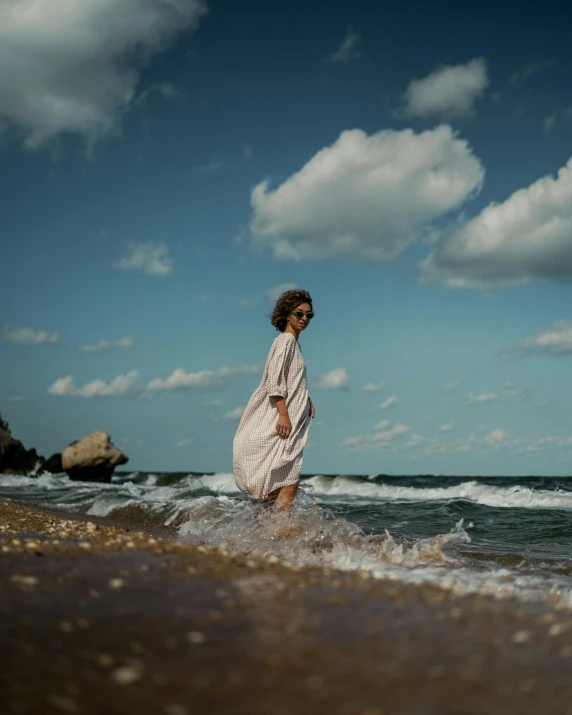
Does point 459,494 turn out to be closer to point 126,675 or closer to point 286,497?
point 286,497

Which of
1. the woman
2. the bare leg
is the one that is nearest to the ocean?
the bare leg

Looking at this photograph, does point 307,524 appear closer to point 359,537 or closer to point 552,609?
point 359,537

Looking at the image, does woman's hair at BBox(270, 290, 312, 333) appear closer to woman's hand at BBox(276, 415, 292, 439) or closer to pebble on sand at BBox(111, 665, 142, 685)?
woman's hand at BBox(276, 415, 292, 439)

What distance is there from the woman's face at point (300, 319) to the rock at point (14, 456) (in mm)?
32033

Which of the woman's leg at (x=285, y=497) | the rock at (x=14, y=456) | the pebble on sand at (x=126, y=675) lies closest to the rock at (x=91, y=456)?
the rock at (x=14, y=456)

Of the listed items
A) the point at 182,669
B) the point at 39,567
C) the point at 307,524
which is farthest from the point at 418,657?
the point at 307,524

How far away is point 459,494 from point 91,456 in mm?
17653

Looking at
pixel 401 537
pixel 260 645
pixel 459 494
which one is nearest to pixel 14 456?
pixel 459 494

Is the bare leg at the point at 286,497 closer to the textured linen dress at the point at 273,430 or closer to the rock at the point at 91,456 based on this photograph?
the textured linen dress at the point at 273,430

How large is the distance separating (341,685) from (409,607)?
1.11m

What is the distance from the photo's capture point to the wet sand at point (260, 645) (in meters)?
2.01

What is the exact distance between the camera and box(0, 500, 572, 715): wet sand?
201 cm

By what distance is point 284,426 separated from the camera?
695cm

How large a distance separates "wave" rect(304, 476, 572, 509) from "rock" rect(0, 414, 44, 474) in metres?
15.9
